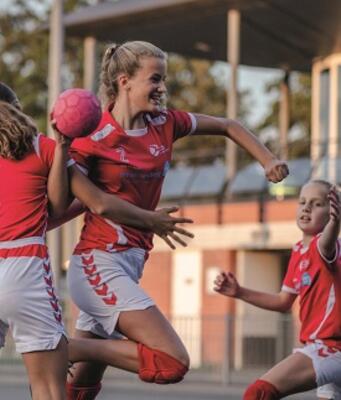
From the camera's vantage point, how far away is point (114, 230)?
8109mm

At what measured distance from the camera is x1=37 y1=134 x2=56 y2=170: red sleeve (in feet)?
24.9

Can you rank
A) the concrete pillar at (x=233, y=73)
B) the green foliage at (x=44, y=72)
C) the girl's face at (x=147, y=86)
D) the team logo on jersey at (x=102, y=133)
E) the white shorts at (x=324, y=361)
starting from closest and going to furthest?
the team logo on jersey at (x=102, y=133) → the girl's face at (x=147, y=86) → the white shorts at (x=324, y=361) → the concrete pillar at (x=233, y=73) → the green foliage at (x=44, y=72)

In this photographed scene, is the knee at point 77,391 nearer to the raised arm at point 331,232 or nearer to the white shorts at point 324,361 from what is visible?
the white shorts at point 324,361

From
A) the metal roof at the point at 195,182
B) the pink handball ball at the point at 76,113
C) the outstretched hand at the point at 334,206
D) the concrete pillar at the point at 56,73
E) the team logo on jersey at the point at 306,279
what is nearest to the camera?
the pink handball ball at the point at 76,113

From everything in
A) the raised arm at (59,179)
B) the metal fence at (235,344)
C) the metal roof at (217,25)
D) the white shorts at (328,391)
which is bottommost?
the metal fence at (235,344)

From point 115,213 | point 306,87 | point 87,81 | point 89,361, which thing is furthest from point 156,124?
point 306,87

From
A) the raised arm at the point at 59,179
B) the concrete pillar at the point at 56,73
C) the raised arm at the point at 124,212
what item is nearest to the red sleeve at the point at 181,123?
the raised arm at the point at 124,212

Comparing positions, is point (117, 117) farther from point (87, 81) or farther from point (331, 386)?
point (87, 81)

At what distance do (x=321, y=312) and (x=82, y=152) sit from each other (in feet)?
6.77

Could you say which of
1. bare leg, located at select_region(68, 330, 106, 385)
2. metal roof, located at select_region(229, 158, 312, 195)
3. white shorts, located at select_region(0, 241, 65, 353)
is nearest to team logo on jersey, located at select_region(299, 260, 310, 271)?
bare leg, located at select_region(68, 330, 106, 385)

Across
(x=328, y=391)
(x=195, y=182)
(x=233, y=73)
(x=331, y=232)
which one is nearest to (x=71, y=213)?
(x=331, y=232)

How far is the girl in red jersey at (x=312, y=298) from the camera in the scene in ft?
29.0

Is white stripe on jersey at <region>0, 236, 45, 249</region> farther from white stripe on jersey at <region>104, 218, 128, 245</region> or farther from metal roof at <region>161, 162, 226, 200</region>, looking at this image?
metal roof at <region>161, 162, 226, 200</region>

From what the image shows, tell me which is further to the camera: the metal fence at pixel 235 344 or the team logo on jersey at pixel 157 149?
the metal fence at pixel 235 344
